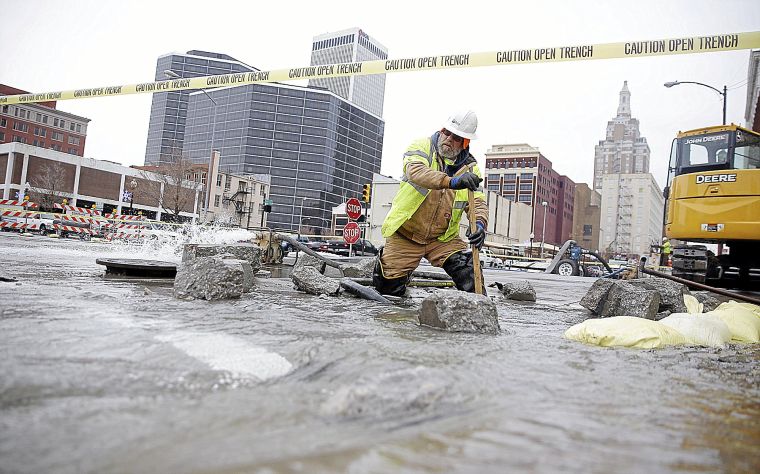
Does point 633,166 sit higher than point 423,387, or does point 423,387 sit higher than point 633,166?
point 633,166

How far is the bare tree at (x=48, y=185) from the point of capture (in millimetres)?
50688

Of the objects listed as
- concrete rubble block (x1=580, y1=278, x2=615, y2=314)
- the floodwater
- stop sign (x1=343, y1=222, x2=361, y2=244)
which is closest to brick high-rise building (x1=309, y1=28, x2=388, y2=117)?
stop sign (x1=343, y1=222, x2=361, y2=244)

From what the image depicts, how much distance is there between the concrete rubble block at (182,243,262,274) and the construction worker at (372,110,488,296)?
1836mm

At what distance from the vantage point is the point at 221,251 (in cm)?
620

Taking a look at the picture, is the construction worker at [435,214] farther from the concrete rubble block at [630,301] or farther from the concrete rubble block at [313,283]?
the concrete rubble block at [630,301]

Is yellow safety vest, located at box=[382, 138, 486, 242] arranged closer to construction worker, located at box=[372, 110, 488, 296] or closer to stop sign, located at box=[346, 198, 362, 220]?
construction worker, located at box=[372, 110, 488, 296]

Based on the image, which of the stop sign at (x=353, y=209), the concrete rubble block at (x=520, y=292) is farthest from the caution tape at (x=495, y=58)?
the concrete rubble block at (x=520, y=292)

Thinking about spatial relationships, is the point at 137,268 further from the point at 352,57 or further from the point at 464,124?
the point at 352,57

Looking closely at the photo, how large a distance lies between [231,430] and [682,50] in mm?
11703

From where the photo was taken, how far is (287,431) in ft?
4.25

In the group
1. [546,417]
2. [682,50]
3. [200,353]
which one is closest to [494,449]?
[546,417]

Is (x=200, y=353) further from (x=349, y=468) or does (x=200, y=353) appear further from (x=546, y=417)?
(x=546, y=417)

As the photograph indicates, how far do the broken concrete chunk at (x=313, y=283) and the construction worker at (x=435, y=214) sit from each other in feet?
1.76

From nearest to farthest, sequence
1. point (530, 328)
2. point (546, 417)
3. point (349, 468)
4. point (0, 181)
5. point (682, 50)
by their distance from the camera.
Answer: point (349, 468) < point (546, 417) < point (530, 328) < point (682, 50) < point (0, 181)
